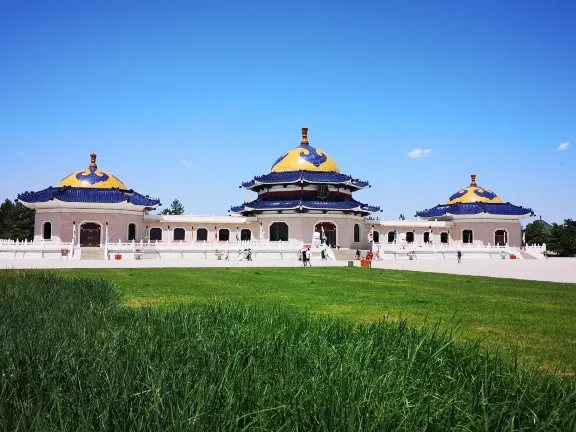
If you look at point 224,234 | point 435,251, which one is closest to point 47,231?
point 224,234

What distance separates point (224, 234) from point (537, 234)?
54255 mm

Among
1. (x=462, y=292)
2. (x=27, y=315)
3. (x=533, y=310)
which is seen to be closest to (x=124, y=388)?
(x=27, y=315)

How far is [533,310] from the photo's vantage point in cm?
1205

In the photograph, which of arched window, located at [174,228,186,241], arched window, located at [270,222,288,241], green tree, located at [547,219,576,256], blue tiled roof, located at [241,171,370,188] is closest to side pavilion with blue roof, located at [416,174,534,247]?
green tree, located at [547,219,576,256]

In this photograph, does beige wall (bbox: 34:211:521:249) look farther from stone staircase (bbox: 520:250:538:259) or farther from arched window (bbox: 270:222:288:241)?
stone staircase (bbox: 520:250:538:259)

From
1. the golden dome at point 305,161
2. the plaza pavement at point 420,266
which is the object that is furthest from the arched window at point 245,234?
the plaza pavement at point 420,266

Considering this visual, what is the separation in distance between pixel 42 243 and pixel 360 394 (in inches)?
1689

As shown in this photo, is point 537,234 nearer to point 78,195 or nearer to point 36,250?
point 78,195

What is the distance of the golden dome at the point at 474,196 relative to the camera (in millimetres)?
60750

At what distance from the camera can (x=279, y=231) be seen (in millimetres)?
51625

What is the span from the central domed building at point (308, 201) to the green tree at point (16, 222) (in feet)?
97.3

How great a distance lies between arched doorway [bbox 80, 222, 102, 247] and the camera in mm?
47719

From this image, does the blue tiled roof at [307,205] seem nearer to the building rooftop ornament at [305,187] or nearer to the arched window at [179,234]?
the building rooftop ornament at [305,187]

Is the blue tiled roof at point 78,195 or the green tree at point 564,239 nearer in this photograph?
the blue tiled roof at point 78,195
